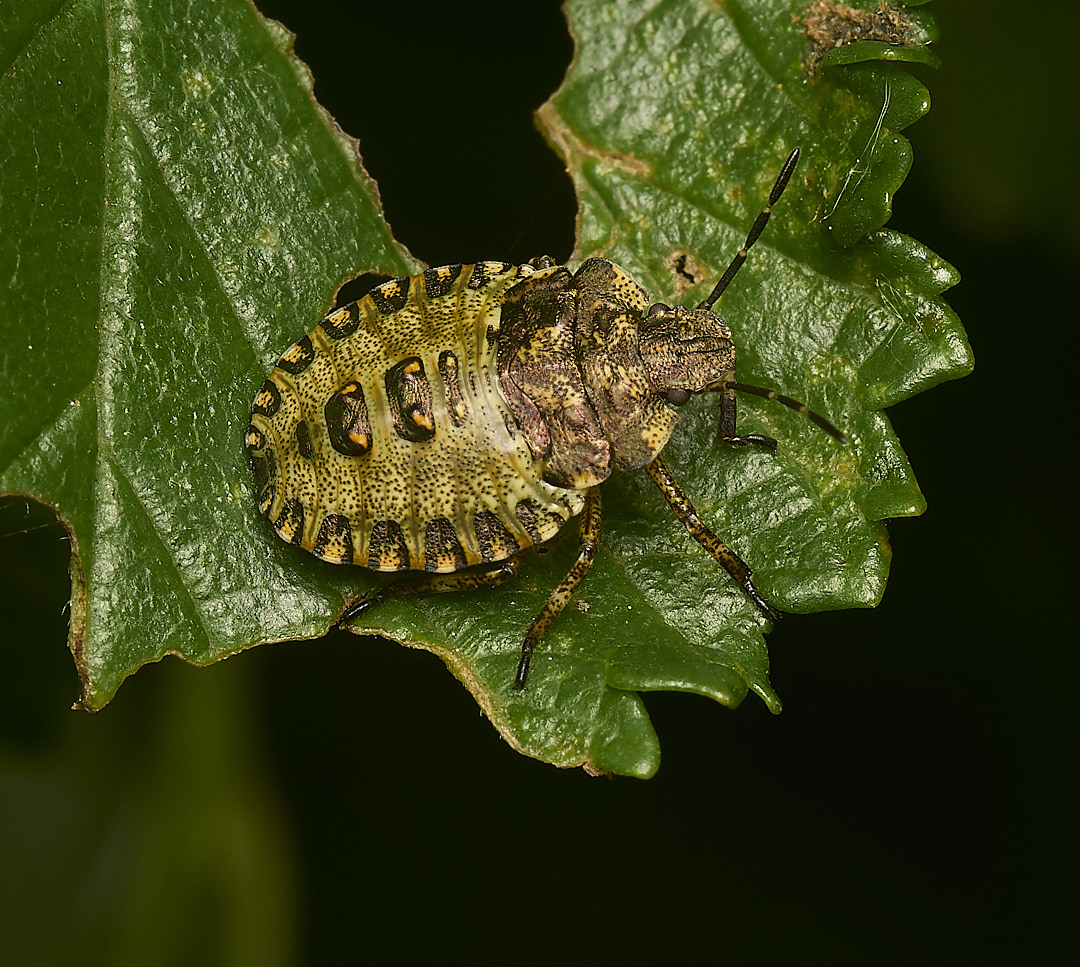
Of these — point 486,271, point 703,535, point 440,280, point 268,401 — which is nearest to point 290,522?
point 268,401

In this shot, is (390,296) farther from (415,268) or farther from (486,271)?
(486,271)

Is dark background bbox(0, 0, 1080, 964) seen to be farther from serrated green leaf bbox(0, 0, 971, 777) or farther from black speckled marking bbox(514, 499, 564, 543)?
black speckled marking bbox(514, 499, 564, 543)

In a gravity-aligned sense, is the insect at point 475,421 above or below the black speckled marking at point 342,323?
below

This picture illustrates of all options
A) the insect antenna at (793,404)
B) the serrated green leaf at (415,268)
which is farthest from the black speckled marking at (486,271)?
the insect antenna at (793,404)

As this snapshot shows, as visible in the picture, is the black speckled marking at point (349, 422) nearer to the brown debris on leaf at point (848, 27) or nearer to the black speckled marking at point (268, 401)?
the black speckled marking at point (268, 401)

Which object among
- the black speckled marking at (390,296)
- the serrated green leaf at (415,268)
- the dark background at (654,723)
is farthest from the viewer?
the dark background at (654,723)

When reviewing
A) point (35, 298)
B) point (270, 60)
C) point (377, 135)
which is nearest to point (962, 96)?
point (377, 135)

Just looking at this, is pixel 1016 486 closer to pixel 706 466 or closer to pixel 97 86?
pixel 706 466

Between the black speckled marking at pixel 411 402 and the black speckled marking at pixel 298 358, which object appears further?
the black speckled marking at pixel 298 358
